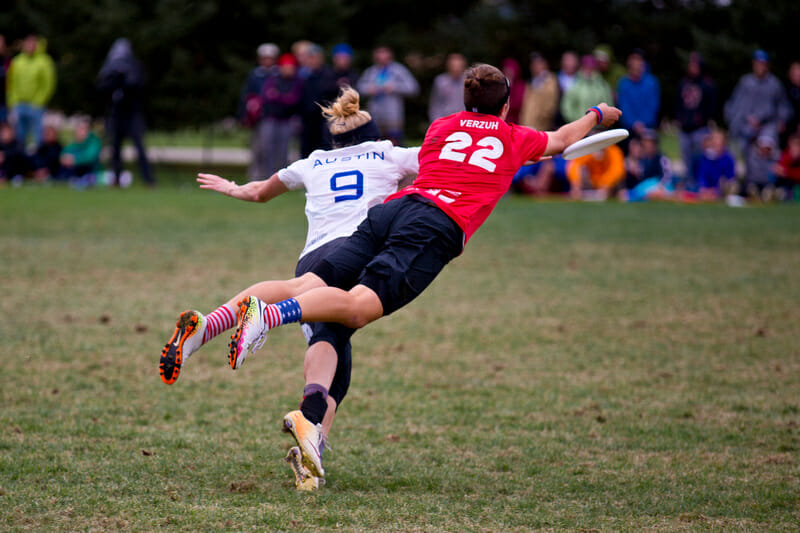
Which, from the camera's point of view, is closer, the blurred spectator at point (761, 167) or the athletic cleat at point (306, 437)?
the athletic cleat at point (306, 437)

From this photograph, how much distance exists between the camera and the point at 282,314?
14.5 ft

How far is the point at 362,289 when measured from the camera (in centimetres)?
465

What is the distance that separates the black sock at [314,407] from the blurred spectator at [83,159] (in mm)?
17198

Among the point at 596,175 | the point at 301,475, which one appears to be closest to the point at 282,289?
the point at 301,475

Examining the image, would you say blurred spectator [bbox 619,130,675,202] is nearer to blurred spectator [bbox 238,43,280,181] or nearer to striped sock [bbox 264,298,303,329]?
blurred spectator [bbox 238,43,280,181]

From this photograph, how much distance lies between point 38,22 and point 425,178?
74.1 feet

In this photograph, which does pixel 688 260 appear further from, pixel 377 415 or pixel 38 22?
pixel 38 22

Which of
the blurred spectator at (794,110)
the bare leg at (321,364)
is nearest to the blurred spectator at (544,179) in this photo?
the blurred spectator at (794,110)

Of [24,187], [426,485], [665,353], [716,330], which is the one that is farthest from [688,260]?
[24,187]

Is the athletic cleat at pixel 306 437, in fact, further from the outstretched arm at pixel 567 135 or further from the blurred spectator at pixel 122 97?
the blurred spectator at pixel 122 97

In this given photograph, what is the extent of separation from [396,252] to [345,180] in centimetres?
74

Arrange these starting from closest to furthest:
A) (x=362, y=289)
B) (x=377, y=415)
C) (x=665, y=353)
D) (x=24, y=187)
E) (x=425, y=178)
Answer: (x=362, y=289), (x=425, y=178), (x=377, y=415), (x=665, y=353), (x=24, y=187)

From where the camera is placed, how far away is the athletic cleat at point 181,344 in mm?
4340

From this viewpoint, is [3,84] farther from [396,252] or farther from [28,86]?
[396,252]
